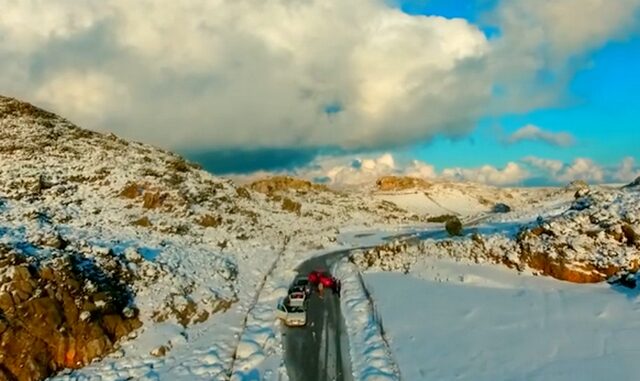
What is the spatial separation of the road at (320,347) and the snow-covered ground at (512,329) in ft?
8.91

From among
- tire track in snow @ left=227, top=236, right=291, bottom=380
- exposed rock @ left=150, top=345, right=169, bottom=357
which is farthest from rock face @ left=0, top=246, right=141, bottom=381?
tire track in snow @ left=227, top=236, right=291, bottom=380

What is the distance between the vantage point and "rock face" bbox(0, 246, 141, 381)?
2262 centimetres

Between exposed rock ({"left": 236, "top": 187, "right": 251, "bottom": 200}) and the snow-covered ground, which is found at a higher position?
exposed rock ({"left": 236, "top": 187, "right": 251, "bottom": 200})

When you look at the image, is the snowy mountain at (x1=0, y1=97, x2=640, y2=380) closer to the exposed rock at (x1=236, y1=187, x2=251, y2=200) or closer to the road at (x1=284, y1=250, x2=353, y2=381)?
the road at (x1=284, y1=250, x2=353, y2=381)

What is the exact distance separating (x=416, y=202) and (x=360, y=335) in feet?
424

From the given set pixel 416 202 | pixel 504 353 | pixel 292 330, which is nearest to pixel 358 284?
pixel 292 330

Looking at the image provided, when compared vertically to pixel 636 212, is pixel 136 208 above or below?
above

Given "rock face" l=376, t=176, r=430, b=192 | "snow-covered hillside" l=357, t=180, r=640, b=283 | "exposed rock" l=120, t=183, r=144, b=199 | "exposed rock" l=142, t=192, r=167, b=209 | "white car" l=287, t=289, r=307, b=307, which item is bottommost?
"white car" l=287, t=289, r=307, b=307

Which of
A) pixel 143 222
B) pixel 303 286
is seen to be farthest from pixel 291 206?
pixel 303 286

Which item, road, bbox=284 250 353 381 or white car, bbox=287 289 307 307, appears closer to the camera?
road, bbox=284 250 353 381

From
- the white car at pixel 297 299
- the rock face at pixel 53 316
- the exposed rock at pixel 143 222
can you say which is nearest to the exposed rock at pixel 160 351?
the rock face at pixel 53 316

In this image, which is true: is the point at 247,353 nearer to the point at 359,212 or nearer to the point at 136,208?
the point at 136,208

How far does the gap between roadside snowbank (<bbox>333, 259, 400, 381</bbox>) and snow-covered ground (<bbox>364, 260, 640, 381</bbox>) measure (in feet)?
2.03

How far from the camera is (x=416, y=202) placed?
154 metres
